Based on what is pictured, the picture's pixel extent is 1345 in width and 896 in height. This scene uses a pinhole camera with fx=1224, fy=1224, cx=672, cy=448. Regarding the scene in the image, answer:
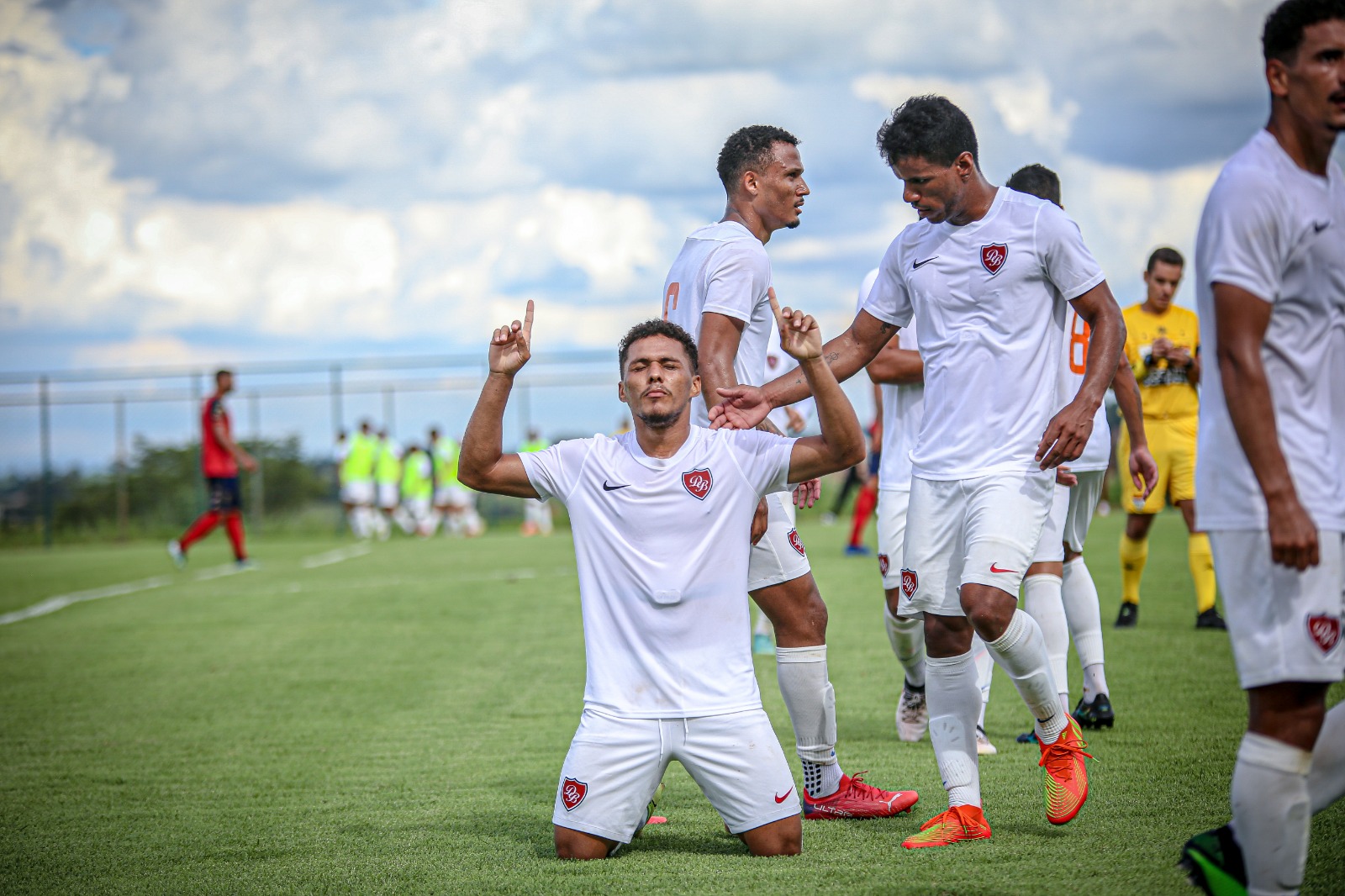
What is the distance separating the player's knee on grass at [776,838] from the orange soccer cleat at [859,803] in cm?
54

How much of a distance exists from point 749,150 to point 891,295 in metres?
0.86

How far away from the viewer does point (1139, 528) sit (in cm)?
877

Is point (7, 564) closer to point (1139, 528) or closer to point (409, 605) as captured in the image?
point (409, 605)

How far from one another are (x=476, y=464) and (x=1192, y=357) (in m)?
6.24

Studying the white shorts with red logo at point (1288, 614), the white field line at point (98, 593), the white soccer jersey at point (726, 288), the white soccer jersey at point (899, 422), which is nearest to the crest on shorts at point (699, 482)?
the white soccer jersey at point (726, 288)

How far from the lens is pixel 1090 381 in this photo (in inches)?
160

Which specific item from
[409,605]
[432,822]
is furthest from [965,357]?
[409,605]

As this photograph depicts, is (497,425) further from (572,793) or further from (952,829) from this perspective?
(952,829)

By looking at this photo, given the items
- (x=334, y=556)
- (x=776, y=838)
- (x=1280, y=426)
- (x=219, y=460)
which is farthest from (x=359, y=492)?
(x=1280, y=426)

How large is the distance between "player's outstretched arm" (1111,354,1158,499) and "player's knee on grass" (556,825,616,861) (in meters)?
2.84

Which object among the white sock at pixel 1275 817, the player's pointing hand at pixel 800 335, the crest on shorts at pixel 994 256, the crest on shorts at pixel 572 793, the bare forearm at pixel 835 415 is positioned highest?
the crest on shorts at pixel 994 256

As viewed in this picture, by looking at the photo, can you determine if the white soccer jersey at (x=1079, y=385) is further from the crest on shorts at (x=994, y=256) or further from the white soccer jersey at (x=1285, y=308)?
the white soccer jersey at (x=1285, y=308)

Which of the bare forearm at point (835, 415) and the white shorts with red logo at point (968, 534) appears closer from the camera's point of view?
the bare forearm at point (835, 415)

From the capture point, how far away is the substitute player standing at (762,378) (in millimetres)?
4535
